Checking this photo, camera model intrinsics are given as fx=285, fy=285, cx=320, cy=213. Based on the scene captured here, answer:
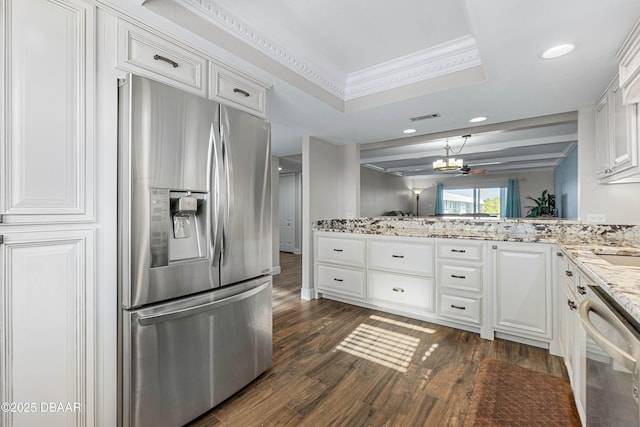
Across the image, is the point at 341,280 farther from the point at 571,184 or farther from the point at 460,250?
the point at 571,184

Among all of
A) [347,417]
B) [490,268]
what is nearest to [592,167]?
[490,268]

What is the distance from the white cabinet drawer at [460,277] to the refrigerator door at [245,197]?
1787 mm

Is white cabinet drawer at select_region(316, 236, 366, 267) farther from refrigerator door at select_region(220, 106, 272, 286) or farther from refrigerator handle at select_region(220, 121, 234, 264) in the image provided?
refrigerator handle at select_region(220, 121, 234, 264)

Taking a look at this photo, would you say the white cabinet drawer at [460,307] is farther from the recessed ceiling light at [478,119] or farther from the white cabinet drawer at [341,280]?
the recessed ceiling light at [478,119]

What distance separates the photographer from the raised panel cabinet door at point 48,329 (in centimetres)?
112

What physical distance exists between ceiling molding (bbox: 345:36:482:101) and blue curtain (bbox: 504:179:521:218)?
27.0 ft

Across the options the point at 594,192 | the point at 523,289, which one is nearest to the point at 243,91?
the point at 523,289

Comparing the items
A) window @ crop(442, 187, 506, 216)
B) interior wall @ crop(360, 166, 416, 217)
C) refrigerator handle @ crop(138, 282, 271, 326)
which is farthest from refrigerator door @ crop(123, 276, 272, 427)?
window @ crop(442, 187, 506, 216)

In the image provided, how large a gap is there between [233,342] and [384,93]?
94.8 inches

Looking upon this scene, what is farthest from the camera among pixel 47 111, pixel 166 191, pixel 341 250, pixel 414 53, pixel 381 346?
pixel 341 250

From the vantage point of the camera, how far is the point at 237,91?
1974 millimetres

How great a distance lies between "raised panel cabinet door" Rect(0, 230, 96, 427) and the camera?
1.12 meters

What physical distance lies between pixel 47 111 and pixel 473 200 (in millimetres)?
10876

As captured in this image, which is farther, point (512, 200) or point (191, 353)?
point (512, 200)
